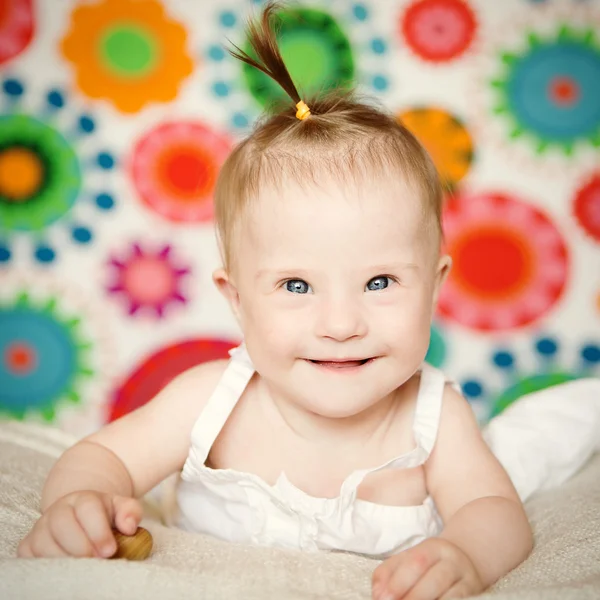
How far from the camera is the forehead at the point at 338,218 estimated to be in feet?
3.05

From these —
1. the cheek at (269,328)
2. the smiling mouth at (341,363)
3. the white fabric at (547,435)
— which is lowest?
the white fabric at (547,435)

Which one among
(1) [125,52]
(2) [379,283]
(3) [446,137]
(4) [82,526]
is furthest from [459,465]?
(1) [125,52]

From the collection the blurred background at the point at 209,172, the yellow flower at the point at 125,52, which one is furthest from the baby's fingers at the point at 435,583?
the yellow flower at the point at 125,52

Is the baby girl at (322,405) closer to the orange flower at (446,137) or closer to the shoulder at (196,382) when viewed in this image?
the shoulder at (196,382)

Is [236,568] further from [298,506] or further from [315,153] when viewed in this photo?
[315,153]

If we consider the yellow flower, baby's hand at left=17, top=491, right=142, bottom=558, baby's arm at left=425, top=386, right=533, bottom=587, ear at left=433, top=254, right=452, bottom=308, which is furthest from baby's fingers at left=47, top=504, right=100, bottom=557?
the yellow flower

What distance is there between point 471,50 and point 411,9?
0.55ft

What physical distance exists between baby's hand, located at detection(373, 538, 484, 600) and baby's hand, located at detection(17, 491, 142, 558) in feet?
0.87

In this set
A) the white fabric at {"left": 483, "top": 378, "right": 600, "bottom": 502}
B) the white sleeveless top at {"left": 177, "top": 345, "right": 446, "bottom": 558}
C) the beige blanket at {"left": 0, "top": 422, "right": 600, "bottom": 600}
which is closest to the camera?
the beige blanket at {"left": 0, "top": 422, "right": 600, "bottom": 600}

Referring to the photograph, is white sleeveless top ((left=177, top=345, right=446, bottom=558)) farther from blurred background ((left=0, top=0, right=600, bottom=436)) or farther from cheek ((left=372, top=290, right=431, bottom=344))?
blurred background ((left=0, top=0, right=600, bottom=436))

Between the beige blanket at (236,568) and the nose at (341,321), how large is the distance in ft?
0.83

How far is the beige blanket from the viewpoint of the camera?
2.37ft

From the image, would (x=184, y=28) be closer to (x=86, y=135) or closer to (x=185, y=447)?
(x=86, y=135)

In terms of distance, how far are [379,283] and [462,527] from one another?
301mm
